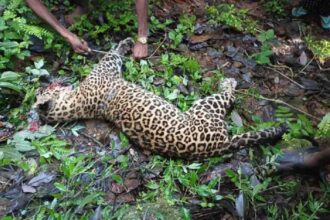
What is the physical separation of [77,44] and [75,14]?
0.71m

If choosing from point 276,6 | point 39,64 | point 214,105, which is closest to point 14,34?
point 39,64

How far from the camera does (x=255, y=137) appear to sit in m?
5.13

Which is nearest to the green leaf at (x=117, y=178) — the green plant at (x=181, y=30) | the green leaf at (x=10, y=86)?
the green leaf at (x=10, y=86)

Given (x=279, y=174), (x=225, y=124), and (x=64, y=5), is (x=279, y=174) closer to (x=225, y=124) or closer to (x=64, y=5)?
(x=225, y=124)

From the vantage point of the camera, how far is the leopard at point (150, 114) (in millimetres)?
5004

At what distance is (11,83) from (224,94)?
7.53 feet

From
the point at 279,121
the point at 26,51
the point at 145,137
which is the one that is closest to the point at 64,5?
the point at 26,51

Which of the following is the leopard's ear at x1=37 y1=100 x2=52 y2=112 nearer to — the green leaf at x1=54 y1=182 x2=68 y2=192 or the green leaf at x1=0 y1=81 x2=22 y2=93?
the green leaf at x1=0 y1=81 x2=22 y2=93

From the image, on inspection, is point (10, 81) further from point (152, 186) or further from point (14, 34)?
point (152, 186)

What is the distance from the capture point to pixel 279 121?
17.6 feet

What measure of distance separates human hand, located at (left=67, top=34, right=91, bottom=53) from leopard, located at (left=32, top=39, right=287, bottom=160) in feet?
1.28

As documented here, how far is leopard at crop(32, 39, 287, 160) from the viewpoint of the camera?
5004 mm

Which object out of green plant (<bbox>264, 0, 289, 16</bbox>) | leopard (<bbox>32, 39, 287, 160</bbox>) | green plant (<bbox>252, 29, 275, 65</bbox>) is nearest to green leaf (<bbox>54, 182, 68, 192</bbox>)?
leopard (<bbox>32, 39, 287, 160</bbox>)

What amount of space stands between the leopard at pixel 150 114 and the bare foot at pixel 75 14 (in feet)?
3.32
